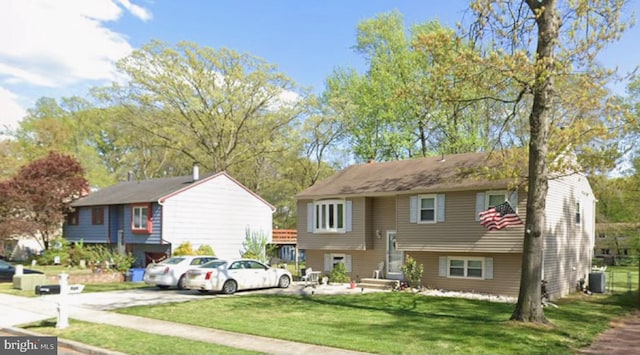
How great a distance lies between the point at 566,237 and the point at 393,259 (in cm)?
769

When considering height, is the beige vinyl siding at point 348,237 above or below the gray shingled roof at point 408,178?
below

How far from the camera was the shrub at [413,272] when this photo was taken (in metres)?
22.3

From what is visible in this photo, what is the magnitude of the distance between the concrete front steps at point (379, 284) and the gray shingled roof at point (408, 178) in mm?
3988

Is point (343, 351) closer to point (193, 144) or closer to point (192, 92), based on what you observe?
point (192, 92)

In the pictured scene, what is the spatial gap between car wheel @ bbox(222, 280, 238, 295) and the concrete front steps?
6.21 metres

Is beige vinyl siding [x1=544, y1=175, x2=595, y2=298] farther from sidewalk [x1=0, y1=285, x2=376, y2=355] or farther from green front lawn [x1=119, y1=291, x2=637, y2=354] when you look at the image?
sidewalk [x1=0, y1=285, x2=376, y2=355]

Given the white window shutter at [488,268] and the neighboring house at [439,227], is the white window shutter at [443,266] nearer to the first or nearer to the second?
the neighboring house at [439,227]

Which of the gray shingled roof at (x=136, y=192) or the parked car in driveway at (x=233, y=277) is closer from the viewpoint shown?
the parked car in driveway at (x=233, y=277)

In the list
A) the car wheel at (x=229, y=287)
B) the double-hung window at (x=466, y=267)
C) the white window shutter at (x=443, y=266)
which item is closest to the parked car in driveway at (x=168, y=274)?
the car wheel at (x=229, y=287)

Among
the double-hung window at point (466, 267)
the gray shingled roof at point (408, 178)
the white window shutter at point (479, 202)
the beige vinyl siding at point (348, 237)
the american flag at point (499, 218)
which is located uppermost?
the gray shingled roof at point (408, 178)

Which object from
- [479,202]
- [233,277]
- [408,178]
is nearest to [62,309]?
[233,277]

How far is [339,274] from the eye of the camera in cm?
2544

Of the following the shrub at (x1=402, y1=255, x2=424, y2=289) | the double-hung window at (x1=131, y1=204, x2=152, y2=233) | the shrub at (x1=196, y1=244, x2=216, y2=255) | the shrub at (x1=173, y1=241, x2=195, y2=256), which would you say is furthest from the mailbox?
the shrub at (x1=402, y1=255, x2=424, y2=289)

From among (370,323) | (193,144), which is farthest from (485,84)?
(193,144)
